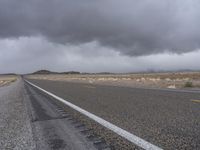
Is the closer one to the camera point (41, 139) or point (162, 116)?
point (41, 139)

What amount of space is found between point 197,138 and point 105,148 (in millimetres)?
1604

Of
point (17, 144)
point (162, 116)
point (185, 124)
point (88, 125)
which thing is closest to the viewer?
point (17, 144)

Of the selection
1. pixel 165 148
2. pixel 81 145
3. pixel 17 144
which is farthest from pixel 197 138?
pixel 17 144

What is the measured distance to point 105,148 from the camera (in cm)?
376

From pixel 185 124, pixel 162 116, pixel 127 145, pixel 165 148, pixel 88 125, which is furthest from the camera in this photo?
pixel 162 116

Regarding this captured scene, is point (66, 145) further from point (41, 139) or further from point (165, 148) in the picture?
point (165, 148)

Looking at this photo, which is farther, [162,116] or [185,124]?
[162,116]

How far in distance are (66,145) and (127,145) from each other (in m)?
1.03

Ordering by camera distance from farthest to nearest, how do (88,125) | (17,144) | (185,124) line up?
(88,125) → (185,124) → (17,144)

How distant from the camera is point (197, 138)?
13.3ft

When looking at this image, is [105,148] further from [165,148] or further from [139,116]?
[139,116]

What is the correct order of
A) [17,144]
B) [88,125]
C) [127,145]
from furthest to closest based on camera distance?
[88,125], [17,144], [127,145]

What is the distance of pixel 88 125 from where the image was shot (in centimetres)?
565

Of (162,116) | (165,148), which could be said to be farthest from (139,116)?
(165,148)
